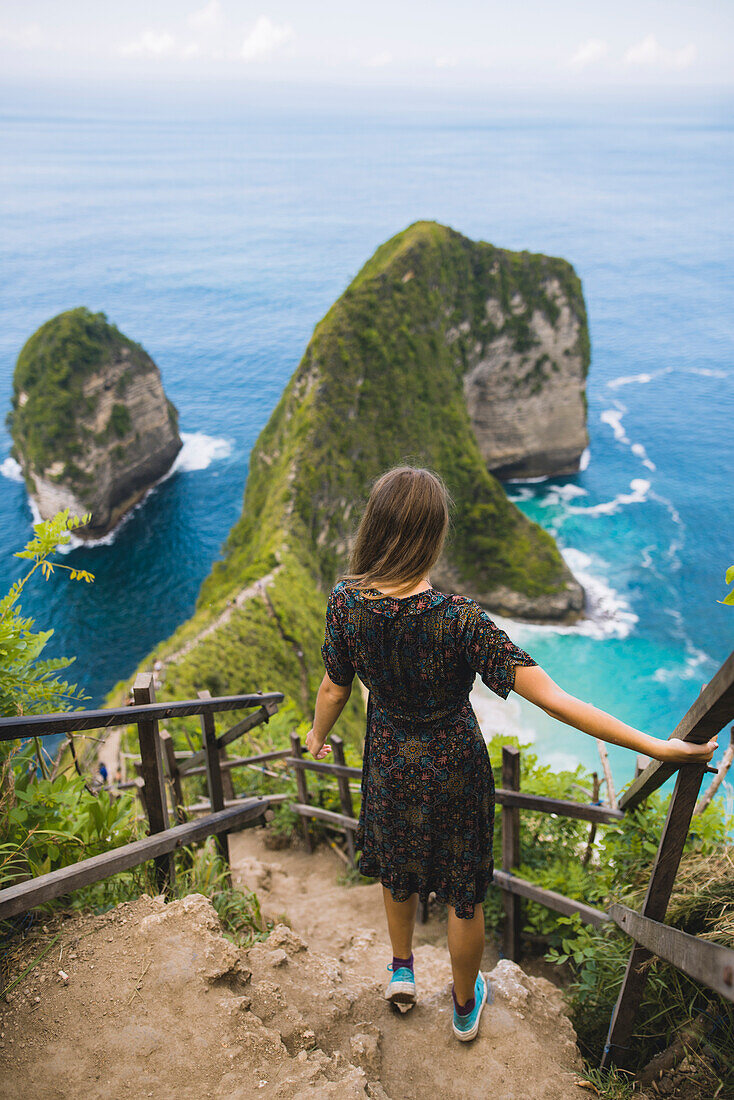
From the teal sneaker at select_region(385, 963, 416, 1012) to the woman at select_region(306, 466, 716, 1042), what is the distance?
0.71 feet

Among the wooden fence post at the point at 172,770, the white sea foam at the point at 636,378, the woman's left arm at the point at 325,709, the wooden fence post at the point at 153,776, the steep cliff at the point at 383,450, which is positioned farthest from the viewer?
the white sea foam at the point at 636,378

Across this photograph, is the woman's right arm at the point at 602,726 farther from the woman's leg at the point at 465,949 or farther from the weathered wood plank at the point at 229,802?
the weathered wood plank at the point at 229,802

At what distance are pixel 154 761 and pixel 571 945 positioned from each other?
208 cm

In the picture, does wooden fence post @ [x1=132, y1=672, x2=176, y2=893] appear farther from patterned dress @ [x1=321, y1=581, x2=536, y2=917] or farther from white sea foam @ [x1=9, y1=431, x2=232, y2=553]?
white sea foam @ [x1=9, y1=431, x2=232, y2=553]

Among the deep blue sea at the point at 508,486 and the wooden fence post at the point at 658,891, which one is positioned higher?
the wooden fence post at the point at 658,891

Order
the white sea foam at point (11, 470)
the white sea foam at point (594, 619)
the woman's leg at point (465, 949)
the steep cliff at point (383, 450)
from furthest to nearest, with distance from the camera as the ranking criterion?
1. the white sea foam at point (11, 470)
2. the white sea foam at point (594, 619)
3. the steep cliff at point (383, 450)
4. the woman's leg at point (465, 949)

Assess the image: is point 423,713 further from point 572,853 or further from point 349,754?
point 349,754

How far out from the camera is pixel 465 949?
3.02 meters

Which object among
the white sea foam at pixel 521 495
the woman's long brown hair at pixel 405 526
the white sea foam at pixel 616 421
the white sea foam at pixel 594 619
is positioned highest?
the woman's long brown hair at pixel 405 526

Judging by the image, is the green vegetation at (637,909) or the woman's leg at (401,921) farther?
the woman's leg at (401,921)

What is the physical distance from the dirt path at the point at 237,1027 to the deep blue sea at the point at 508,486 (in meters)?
28.7

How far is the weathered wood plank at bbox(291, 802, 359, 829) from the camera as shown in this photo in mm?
5762

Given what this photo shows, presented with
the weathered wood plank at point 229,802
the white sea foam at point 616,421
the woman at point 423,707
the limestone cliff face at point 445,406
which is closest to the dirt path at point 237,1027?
the woman at point 423,707

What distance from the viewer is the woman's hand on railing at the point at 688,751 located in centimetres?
220
